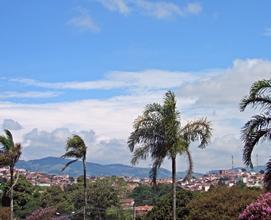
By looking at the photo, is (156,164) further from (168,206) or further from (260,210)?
(168,206)

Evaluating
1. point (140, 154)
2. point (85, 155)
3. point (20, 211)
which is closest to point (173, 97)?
point (140, 154)

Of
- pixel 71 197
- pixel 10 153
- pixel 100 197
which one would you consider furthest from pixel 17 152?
pixel 100 197

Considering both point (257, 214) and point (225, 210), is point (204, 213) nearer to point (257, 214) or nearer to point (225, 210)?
point (225, 210)

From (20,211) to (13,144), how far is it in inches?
1106

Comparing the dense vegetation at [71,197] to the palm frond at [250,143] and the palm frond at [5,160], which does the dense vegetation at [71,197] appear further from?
the palm frond at [250,143]

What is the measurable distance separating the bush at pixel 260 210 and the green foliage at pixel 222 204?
38.1 feet

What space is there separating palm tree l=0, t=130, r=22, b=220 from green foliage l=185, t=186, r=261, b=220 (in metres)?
10.2

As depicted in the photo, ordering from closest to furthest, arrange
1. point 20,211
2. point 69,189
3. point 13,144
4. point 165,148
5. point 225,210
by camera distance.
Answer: point 165,148 < point 225,210 < point 13,144 < point 20,211 < point 69,189

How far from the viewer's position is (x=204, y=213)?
1320 inches

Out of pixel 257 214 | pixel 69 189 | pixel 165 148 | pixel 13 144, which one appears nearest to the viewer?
pixel 257 214

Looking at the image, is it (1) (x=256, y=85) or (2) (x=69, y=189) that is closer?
(1) (x=256, y=85)

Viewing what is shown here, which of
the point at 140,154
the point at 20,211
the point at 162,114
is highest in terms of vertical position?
the point at 162,114

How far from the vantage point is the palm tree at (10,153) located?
35.2m

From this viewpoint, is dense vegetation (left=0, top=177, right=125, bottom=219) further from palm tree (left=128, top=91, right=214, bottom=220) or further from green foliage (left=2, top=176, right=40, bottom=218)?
palm tree (left=128, top=91, right=214, bottom=220)
